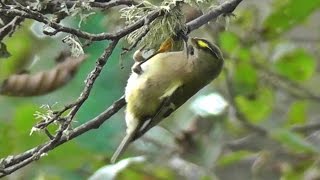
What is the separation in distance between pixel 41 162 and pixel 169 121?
526mm

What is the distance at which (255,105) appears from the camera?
231 centimetres

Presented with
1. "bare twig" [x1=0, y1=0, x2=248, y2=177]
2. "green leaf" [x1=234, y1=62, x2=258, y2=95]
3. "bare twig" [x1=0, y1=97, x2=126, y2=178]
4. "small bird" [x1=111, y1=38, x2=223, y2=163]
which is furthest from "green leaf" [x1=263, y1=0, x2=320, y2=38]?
"bare twig" [x1=0, y1=97, x2=126, y2=178]

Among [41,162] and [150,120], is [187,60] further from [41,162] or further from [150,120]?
[41,162]

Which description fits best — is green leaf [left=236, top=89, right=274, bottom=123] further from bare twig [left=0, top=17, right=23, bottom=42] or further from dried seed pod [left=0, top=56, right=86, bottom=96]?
bare twig [left=0, top=17, right=23, bottom=42]

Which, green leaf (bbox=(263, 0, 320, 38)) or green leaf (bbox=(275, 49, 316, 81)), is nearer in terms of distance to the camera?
green leaf (bbox=(263, 0, 320, 38))

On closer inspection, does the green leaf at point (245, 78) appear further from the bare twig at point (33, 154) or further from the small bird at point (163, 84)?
the bare twig at point (33, 154)

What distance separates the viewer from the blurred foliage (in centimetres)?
157

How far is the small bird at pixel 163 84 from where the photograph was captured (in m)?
1.45

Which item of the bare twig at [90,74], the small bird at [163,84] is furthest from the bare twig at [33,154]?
the small bird at [163,84]

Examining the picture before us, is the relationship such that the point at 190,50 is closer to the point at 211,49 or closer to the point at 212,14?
the point at 211,49

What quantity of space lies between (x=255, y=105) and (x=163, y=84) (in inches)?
32.6

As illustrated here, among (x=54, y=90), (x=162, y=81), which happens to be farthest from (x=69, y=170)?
(x=162, y=81)

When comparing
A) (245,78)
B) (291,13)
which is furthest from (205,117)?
(291,13)

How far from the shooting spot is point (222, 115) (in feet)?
7.13
